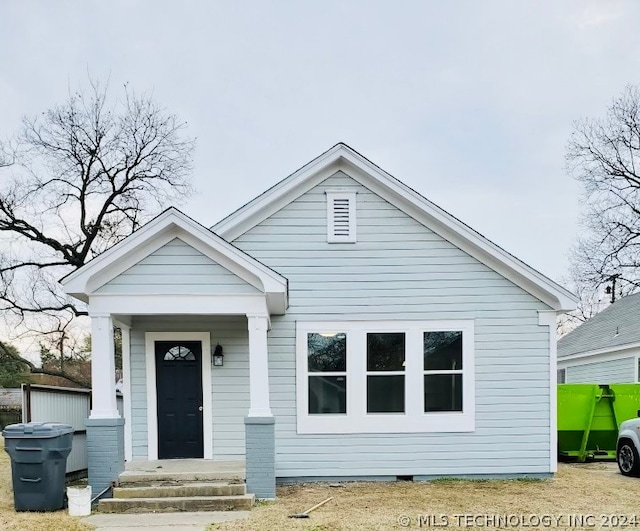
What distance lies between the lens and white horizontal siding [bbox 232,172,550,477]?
32.6 feet

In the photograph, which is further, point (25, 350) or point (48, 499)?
point (25, 350)

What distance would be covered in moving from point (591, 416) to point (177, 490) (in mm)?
8789

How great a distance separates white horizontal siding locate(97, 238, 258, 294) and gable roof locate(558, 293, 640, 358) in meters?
12.7

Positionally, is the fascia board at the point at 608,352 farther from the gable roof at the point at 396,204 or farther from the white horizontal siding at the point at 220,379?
the white horizontal siding at the point at 220,379

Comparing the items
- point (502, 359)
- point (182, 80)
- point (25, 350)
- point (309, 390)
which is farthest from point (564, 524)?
point (25, 350)

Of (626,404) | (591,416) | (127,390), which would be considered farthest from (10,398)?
(626,404)

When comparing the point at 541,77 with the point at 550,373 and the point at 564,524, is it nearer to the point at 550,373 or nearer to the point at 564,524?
the point at 550,373

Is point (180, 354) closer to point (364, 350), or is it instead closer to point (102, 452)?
point (102, 452)

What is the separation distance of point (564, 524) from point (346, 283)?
4.76 meters

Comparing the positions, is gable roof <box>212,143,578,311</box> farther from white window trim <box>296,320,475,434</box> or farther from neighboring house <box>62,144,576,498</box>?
white window trim <box>296,320,475,434</box>

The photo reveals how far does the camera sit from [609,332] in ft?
62.6

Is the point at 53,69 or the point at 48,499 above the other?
the point at 53,69

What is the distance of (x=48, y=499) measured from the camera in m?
7.66

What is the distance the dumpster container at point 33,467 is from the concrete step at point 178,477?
0.91 metres
